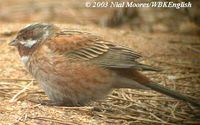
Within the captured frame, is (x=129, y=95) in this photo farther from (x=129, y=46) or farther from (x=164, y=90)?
(x=129, y=46)

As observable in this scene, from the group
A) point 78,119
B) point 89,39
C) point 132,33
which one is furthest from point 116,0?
point 78,119

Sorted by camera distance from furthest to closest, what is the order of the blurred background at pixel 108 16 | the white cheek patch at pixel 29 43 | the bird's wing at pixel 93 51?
the blurred background at pixel 108 16 < the white cheek patch at pixel 29 43 < the bird's wing at pixel 93 51

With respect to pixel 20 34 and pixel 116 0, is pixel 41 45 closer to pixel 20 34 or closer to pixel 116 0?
pixel 20 34

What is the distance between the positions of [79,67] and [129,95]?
90cm

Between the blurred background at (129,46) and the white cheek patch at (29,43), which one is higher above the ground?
the white cheek patch at (29,43)

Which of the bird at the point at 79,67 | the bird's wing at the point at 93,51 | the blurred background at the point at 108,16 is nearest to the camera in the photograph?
the bird at the point at 79,67

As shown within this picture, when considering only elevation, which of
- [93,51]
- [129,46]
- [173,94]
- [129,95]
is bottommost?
[129,95]

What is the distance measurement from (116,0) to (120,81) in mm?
3132

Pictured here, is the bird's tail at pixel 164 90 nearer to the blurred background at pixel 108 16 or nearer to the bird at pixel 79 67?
the bird at pixel 79 67

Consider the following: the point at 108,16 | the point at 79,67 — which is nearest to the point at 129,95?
the point at 79,67

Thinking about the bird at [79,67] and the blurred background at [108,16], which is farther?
the blurred background at [108,16]

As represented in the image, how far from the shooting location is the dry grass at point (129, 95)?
5594mm

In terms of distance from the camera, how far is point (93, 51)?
19.8 feet

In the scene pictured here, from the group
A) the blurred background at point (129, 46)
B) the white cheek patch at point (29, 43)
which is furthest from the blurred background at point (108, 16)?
the white cheek patch at point (29, 43)
